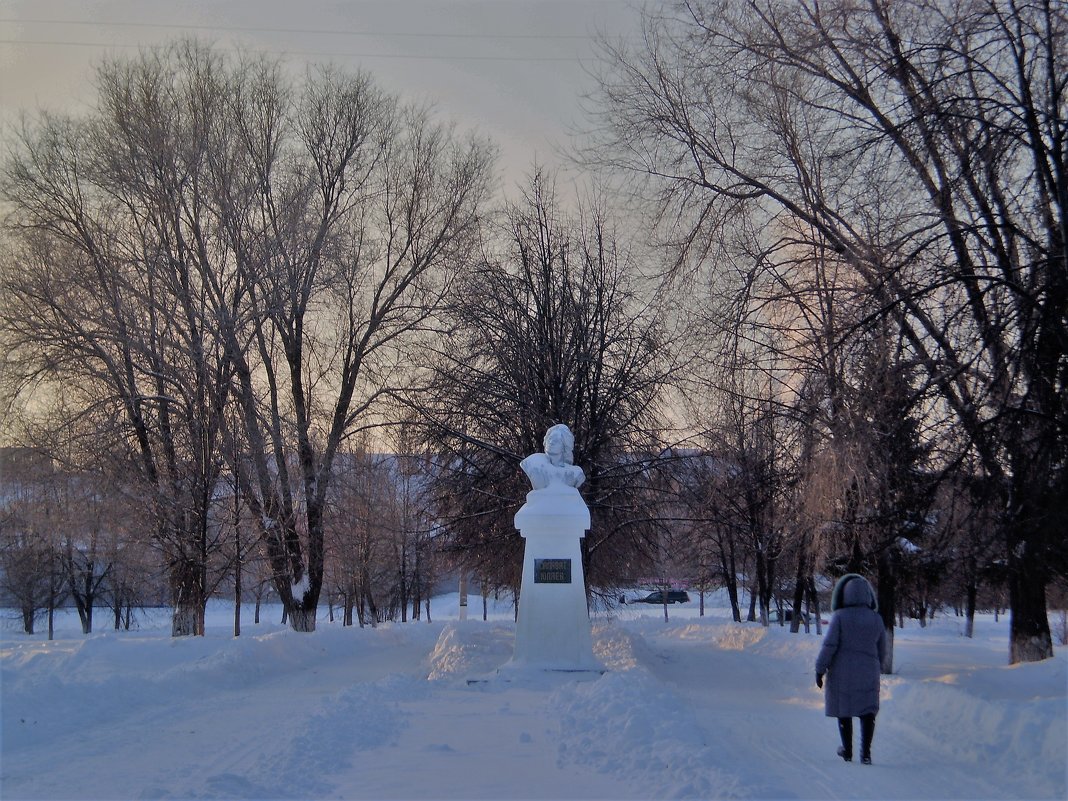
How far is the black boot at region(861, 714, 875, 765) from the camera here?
818cm

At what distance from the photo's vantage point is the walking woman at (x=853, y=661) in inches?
320

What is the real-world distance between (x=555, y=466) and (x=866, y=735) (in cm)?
726

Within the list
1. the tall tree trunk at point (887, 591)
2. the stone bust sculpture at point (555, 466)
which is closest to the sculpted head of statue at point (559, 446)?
the stone bust sculpture at point (555, 466)

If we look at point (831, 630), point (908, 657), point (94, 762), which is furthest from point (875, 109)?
point (908, 657)

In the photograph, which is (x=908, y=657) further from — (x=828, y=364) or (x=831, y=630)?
(x=831, y=630)

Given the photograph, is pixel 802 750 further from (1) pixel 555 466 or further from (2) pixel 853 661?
(1) pixel 555 466

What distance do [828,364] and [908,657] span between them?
13.2 meters

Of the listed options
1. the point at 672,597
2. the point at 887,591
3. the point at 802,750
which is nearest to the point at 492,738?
the point at 802,750

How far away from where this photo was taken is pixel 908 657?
23281 millimetres

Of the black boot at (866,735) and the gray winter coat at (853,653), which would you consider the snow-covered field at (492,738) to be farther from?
the gray winter coat at (853,653)

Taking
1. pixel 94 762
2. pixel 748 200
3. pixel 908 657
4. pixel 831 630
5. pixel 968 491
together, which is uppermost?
pixel 748 200

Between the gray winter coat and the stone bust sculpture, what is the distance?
254 inches

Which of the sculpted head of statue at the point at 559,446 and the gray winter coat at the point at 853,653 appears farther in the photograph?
the sculpted head of statue at the point at 559,446

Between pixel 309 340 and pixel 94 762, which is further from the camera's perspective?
pixel 309 340
